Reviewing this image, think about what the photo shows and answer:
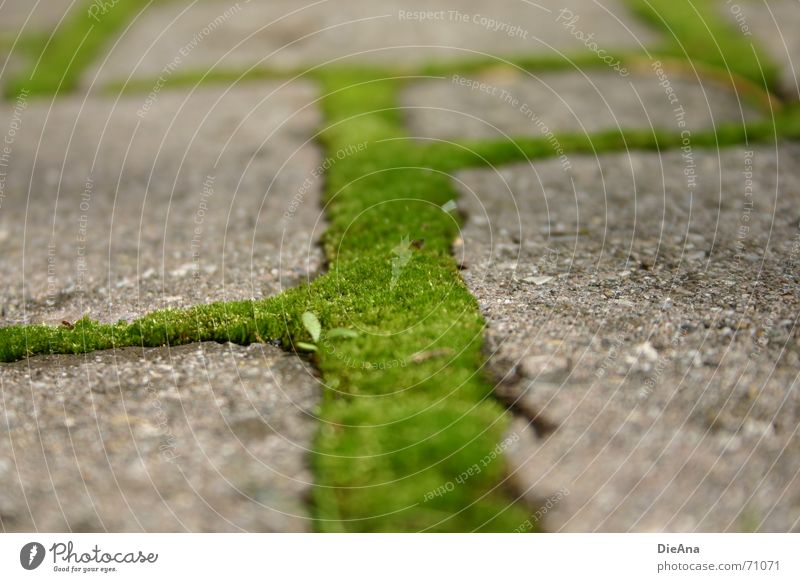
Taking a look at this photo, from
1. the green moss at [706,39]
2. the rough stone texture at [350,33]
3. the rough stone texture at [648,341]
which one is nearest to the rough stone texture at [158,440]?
the rough stone texture at [648,341]

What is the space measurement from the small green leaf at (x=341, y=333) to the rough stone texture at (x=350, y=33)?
15.8ft

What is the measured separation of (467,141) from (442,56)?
2.36 m

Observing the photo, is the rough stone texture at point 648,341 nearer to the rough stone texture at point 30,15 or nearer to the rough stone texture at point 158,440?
the rough stone texture at point 158,440

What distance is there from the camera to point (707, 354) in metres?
2.94

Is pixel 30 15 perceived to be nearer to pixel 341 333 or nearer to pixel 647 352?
pixel 341 333

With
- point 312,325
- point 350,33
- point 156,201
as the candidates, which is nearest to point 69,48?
point 350,33

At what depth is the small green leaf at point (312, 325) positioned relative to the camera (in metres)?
3.22

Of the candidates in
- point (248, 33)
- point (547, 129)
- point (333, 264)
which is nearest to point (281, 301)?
point (333, 264)

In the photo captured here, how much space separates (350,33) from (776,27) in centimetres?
461

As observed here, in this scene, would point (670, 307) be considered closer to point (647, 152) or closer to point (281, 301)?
point (281, 301)

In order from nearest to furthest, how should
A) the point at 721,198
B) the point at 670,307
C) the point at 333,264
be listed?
the point at 670,307, the point at 333,264, the point at 721,198

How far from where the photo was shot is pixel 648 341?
3.06m

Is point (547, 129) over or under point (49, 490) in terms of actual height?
over
